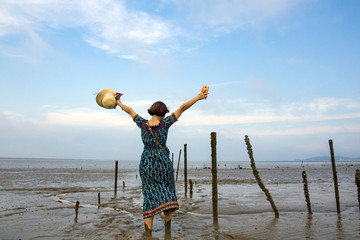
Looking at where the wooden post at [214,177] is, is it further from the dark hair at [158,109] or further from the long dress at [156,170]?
the dark hair at [158,109]

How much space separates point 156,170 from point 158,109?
106 centimetres

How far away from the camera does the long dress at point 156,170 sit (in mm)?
4527

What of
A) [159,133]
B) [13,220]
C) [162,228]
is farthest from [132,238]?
[13,220]

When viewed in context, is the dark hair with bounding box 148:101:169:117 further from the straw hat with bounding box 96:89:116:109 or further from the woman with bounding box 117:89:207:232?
the straw hat with bounding box 96:89:116:109

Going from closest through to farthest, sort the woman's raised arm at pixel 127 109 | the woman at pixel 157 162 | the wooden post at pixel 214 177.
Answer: the woman at pixel 157 162 < the woman's raised arm at pixel 127 109 < the wooden post at pixel 214 177

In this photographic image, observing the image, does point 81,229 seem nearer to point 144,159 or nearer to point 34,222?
point 34,222

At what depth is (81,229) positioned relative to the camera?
19.5ft

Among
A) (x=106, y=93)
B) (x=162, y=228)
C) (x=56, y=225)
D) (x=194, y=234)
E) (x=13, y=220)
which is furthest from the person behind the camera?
(x=13, y=220)

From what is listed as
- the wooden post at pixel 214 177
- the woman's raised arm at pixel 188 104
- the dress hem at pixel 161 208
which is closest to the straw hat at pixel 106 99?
the woman's raised arm at pixel 188 104

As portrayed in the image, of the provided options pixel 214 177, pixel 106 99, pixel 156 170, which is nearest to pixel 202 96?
pixel 156 170

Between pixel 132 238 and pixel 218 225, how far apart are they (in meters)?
2.43

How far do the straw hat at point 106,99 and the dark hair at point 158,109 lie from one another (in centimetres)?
78

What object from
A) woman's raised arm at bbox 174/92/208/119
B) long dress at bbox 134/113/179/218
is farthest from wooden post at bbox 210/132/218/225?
woman's raised arm at bbox 174/92/208/119

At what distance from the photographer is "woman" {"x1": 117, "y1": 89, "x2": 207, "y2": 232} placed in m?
4.52
